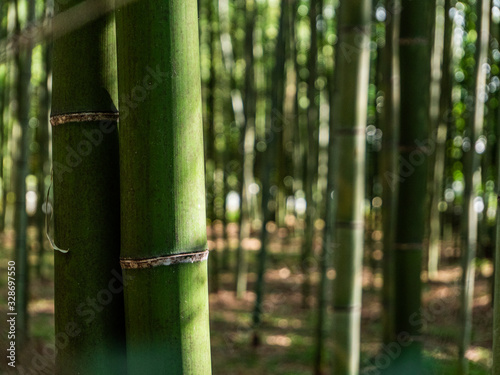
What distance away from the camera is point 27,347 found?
3.15m

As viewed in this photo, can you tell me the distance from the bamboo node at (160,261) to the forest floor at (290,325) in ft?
3.96

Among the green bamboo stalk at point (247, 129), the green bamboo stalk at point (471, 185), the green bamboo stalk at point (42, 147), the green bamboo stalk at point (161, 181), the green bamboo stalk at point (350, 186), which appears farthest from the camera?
the green bamboo stalk at point (247, 129)

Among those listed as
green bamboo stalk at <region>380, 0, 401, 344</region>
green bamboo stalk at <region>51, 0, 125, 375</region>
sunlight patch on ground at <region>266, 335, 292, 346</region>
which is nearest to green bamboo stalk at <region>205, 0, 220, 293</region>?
sunlight patch on ground at <region>266, 335, 292, 346</region>

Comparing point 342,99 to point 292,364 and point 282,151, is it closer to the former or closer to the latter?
point 292,364

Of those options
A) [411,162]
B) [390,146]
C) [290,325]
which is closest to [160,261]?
[411,162]

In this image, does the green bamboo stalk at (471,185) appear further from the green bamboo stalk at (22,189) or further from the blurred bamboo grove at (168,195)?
the green bamboo stalk at (22,189)

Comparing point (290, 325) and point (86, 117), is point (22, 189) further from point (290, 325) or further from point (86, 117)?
point (290, 325)

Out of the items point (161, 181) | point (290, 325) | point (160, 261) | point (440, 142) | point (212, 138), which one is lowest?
point (290, 325)

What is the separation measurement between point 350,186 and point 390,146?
23.8 inches

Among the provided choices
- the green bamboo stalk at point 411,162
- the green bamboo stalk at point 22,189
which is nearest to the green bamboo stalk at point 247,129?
the green bamboo stalk at point 22,189

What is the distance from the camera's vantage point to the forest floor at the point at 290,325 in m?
3.45

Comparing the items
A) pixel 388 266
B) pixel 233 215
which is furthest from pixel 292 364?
pixel 233 215

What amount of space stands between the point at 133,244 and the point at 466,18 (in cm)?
543

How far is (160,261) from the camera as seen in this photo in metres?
0.74
